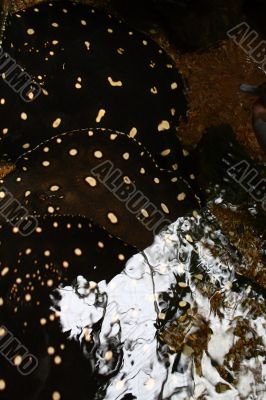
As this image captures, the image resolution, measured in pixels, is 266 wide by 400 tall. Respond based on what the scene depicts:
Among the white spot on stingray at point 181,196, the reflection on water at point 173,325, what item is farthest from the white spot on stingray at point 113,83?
the reflection on water at point 173,325

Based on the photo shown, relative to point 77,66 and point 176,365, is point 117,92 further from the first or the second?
point 176,365

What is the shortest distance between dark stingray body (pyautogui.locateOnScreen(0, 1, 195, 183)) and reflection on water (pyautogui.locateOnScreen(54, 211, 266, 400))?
0.51 metres

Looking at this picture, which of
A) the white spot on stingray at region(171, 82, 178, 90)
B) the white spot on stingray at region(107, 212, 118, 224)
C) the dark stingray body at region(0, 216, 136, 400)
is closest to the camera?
the dark stingray body at region(0, 216, 136, 400)

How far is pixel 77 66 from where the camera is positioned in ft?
7.34

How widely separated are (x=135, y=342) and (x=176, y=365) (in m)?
0.17

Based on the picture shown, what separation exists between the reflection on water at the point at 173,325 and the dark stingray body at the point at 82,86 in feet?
1.68

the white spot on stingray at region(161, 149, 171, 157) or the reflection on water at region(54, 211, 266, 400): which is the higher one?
the white spot on stingray at region(161, 149, 171, 157)

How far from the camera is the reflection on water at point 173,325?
5.89 ft

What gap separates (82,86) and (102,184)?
0.48 m

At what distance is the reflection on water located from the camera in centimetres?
180

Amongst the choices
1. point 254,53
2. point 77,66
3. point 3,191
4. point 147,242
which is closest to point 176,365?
point 147,242

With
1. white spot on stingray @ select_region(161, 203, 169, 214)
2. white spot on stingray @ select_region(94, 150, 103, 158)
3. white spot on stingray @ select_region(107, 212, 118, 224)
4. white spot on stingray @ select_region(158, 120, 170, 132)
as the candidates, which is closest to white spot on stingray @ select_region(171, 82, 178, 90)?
white spot on stingray @ select_region(158, 120, 170, 132)

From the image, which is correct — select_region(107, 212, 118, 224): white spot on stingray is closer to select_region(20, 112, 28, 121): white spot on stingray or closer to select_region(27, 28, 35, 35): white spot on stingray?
select_region(20, 112, 28, 121): white spot on stingray

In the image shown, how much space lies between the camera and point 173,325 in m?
1.88
